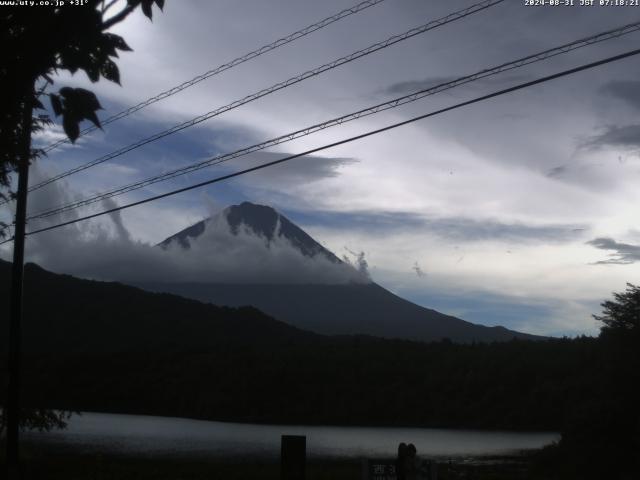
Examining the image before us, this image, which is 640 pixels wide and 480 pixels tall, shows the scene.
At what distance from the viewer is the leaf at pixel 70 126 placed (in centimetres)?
423

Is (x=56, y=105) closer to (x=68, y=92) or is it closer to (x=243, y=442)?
(x=68, y=92)

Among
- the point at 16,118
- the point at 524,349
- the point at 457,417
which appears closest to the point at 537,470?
the point at 16,118

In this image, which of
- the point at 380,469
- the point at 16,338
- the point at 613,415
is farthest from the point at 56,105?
the point at 613,415

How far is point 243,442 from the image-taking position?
68.8 meters

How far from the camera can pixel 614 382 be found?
3756 cm

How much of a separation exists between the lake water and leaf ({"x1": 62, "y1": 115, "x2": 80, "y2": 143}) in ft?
153

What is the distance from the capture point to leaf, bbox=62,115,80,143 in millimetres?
4234

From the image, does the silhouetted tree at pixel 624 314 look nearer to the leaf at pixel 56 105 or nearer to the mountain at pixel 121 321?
the leaf at pixel 56 105

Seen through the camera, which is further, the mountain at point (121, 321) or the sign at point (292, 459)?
the mountain at point (121, 321)

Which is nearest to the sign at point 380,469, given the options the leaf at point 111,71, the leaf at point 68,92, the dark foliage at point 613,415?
the leaf at point 111,71

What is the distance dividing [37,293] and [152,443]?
96486 millimetres

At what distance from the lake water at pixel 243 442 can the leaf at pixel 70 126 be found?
153ft

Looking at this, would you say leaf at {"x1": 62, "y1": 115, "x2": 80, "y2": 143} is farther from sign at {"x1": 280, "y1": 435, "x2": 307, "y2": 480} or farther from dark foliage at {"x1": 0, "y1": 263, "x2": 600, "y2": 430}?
dark foliage at {"x1": 0, "y1": 263, "x2": 600, "y2": 430}

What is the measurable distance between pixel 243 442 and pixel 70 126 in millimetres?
67598
